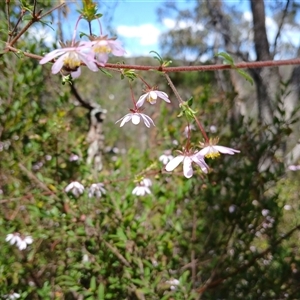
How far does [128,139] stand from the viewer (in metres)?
8.32

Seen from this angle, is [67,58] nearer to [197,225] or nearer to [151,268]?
[151,268]

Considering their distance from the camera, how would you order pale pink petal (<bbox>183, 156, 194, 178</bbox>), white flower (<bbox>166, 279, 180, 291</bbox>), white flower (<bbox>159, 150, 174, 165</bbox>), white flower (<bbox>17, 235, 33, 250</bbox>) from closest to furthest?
pale pink petal (<bbox>183, 156, 194, 178</bbox>)
white flower (<bbox>166, 279, 180, 291</bbox>)
white flower (<bbox>17, 235, 33, 250</bbox>)
white flower (<bbox>159, 150, 174, 165</bbox>)

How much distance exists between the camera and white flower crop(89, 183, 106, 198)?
2043 millimetres

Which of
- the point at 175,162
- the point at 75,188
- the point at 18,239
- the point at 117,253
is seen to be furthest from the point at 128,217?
the point at 175,162

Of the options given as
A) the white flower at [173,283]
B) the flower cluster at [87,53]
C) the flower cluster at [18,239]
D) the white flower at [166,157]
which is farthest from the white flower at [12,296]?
the flower cluster at [87,53]

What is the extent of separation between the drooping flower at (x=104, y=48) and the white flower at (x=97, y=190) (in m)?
1.32

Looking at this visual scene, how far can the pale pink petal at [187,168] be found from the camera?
95 centimetres

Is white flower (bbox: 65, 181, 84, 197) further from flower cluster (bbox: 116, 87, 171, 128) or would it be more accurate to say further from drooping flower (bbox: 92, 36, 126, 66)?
drooping flower (bbox: 92, 36, 126, 66)

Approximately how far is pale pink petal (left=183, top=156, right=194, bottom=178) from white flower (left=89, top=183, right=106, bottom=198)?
3.60 feet

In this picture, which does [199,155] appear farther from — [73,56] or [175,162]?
[73,56]

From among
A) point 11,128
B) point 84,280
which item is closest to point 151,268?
point 84,280

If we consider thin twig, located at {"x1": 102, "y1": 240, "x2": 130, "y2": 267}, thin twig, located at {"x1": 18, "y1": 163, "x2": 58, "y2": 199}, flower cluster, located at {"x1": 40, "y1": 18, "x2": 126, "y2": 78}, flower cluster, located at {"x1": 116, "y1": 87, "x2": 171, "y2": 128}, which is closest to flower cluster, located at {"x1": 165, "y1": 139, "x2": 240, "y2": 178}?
flower cluster, located at {"x1": 116, "y1": 87, "x2": 171, "y2": 128}

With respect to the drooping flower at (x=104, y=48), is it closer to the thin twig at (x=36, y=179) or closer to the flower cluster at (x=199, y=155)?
the flower cluster at (x=199, y=155)

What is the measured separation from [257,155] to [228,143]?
262mm
